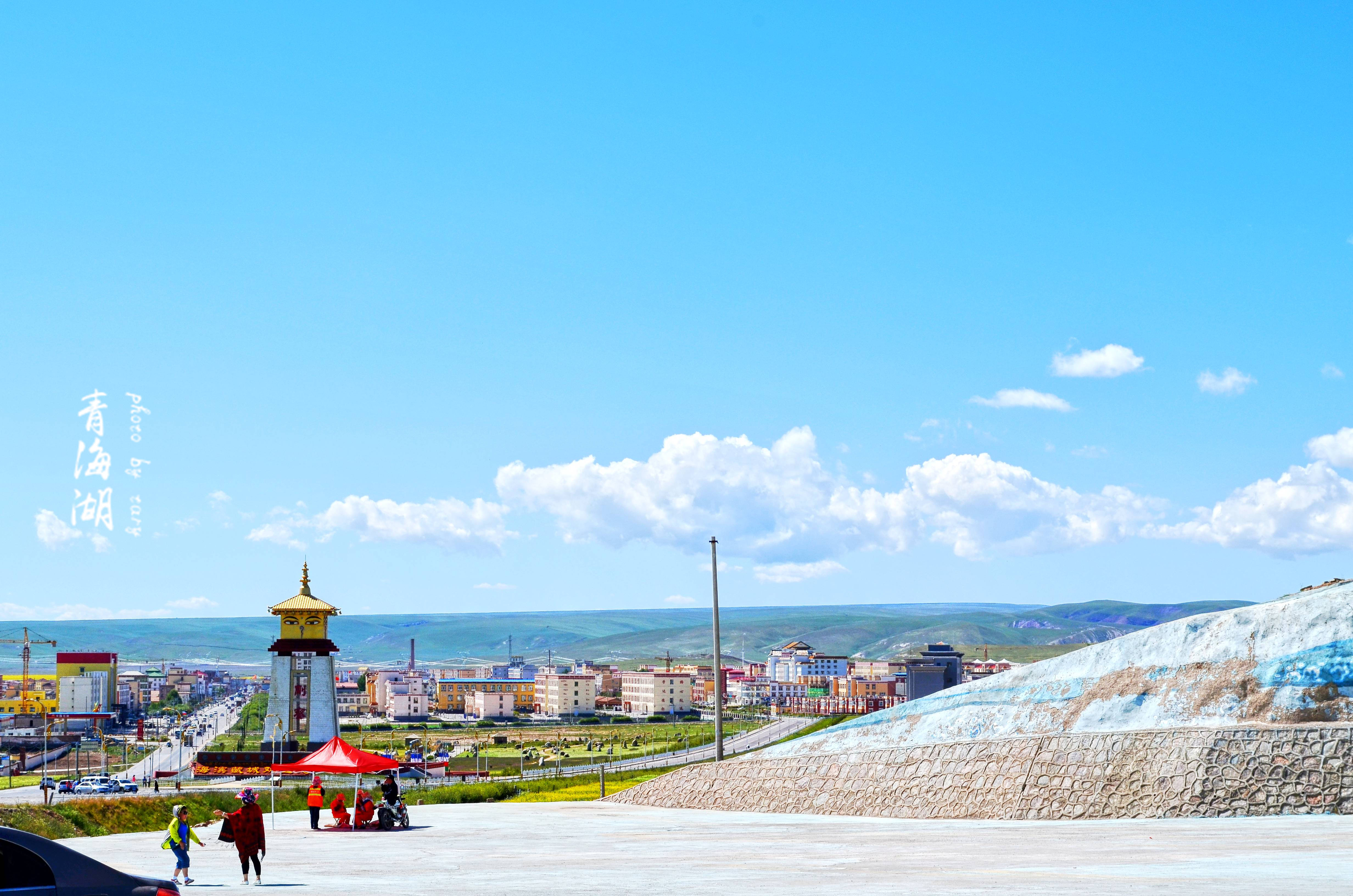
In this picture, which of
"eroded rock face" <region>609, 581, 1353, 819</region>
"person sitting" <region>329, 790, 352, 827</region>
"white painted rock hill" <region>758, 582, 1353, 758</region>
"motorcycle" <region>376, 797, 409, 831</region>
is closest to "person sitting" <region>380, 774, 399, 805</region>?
"motorcycle" <region>376, 797, 409, 831</region>

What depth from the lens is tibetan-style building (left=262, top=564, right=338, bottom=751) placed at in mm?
84688

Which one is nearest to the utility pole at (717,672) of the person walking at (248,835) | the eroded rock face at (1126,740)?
the eroded rock face at (1126,740)

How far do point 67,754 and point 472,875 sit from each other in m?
158

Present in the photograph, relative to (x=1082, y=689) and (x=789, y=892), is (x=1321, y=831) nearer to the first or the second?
(x=1082, y=689)

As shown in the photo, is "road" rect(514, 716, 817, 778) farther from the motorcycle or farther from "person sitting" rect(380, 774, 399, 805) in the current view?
"person sitting" rect(380, 774, 399, 805)

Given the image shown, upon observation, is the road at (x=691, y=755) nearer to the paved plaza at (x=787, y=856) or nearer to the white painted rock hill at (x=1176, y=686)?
the white painted rock hill at (x=1176, y=686)

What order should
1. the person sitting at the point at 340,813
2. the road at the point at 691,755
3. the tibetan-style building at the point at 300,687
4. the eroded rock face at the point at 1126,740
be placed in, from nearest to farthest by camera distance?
the eroded rock face at the point at 1126,740 → the person sitting at the point at 340,813 → the tibetan-style building at the point at 300,687 → the road at the point at 691,755

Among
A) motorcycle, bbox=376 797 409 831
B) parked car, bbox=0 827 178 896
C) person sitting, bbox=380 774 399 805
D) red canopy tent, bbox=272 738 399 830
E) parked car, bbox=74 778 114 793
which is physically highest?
parked car, bbox=0 827 178 896

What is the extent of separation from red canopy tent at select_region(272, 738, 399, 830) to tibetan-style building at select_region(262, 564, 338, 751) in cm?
5503

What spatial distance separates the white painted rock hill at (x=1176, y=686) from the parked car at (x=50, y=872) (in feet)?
84.0

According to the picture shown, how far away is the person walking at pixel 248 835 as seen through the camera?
1819cm

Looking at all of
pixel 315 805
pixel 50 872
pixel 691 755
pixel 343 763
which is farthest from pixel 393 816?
pixel 691 755

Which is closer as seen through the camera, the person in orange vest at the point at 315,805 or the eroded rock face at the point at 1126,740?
the eroded rock face at the point at 1126,740

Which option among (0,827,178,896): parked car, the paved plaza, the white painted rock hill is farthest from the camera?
the white painted rock hill
